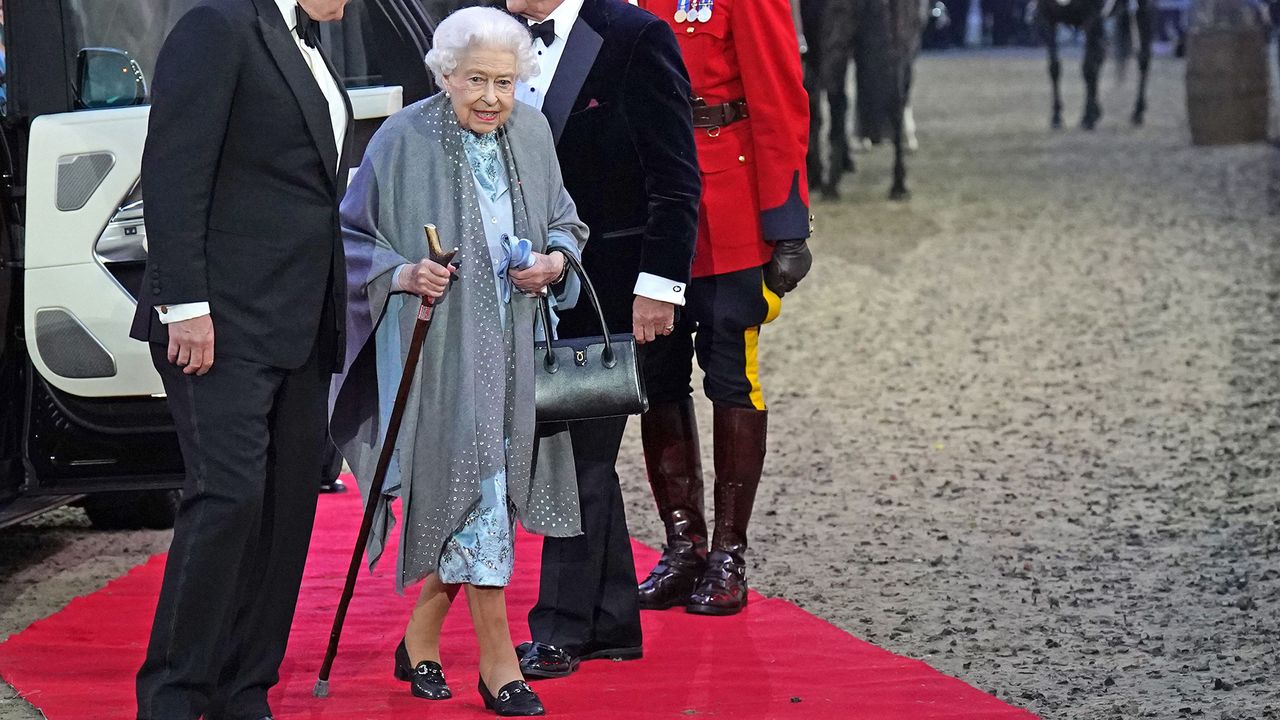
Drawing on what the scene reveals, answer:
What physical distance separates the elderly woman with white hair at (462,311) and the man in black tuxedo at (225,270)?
0.78 ft

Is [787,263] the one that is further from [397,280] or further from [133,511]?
[133,511]

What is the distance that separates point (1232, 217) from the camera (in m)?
12.6

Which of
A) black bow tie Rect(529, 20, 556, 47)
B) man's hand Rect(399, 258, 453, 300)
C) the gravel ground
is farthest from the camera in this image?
the gravel ground

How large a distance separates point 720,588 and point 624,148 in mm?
1279

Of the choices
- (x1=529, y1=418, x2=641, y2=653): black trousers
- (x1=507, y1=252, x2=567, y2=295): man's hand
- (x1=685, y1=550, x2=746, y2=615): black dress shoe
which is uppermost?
(x1=507, y1=252, x2=567, y2=295): man's hand

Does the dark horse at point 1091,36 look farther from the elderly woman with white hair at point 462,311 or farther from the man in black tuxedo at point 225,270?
the man in black tuxedo at point 225,270

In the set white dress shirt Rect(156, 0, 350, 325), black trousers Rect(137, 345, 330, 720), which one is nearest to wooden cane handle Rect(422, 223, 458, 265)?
white dress shirt Rect(156, 0, 350, 325)

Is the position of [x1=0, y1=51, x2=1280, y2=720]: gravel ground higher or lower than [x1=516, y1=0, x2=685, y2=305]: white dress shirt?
lower

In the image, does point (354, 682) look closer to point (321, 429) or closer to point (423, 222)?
point (321, 429)

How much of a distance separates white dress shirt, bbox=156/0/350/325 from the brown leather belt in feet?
4.46

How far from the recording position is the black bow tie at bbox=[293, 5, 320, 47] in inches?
140

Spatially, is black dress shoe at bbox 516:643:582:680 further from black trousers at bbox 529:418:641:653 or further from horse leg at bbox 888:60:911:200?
horse leg at bbox 888:60:911:200

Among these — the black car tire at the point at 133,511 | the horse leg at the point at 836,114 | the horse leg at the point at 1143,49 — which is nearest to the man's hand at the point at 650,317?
the black car tire at the point at 133,511

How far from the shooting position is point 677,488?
5.03 m
